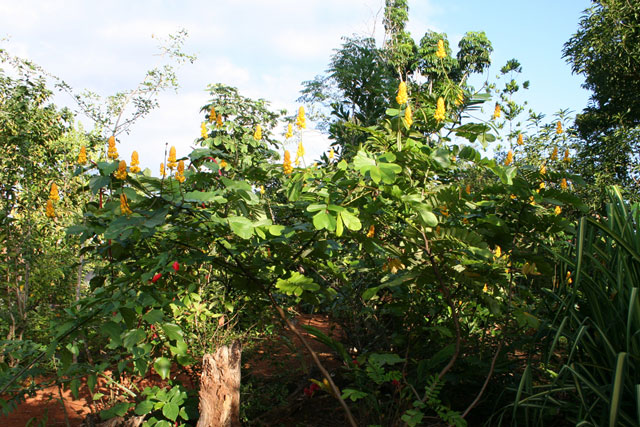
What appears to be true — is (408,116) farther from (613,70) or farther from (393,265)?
(613,70)

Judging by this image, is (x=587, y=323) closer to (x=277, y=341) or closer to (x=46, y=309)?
(x=277, y=341)

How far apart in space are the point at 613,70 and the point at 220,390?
9767 millimetres

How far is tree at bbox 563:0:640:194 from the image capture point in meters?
7.93

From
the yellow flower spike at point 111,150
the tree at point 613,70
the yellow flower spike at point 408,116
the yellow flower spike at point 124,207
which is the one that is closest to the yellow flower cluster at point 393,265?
the yellow flower spike at point 408,116

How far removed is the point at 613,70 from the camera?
8688 millimetres

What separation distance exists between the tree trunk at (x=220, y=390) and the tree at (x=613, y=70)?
713 cm

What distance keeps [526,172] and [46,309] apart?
5.04m

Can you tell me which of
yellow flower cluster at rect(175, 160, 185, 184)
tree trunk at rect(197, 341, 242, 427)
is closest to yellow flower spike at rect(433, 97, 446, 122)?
yellow flower cluster at rect(175, 160, 185, 184)

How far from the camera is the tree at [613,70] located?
7930mm

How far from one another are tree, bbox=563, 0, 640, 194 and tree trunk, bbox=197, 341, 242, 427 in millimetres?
7130

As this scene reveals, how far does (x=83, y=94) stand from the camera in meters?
5.22

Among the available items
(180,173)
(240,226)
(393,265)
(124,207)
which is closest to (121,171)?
(124,207)

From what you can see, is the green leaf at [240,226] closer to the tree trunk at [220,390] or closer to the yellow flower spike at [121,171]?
the yellow flower spike at [121,171]

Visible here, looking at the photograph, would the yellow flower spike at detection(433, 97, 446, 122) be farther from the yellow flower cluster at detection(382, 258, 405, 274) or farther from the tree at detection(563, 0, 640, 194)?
the tree at detection(563, 0, 640, 194)
